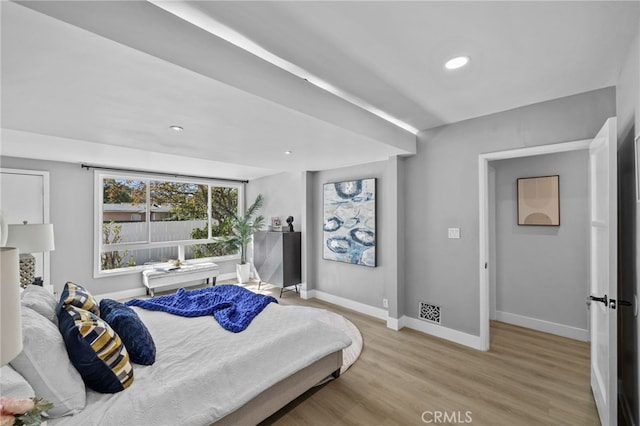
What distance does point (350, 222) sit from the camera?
4277mm

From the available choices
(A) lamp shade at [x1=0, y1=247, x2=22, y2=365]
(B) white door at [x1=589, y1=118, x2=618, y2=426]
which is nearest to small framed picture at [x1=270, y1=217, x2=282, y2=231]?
(B) white door at [x1=589, y1=118, x2=618, y2=426]

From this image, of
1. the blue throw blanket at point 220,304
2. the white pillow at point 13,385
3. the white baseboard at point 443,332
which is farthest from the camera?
the white baseboard at point 443,332

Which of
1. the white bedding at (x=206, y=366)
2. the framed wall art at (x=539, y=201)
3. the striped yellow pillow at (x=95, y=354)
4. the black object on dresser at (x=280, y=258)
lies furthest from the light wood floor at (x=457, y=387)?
the black object on dresser at (x=280, y=258)

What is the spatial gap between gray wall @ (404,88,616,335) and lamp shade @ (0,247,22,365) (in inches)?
134

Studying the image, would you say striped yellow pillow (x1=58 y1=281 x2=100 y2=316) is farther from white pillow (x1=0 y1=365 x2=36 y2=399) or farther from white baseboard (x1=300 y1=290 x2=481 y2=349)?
white baseboard (x1=300 y1=290 x2=481 y2=349)

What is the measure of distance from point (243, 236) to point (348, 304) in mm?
→ 2813

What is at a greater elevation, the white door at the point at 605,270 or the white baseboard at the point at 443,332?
the white door at the point at 605,270

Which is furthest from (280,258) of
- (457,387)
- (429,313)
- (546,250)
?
(546,250)

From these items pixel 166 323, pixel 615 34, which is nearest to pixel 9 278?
pixel 166 323

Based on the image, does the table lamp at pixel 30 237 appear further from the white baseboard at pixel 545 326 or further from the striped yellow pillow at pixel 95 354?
the white baseboard at pixel 545 326

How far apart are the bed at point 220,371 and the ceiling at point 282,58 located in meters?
1.68

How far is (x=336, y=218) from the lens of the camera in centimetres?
446

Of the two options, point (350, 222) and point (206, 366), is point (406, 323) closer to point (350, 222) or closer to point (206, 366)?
point (350, 222)

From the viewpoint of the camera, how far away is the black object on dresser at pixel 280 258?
482cm
